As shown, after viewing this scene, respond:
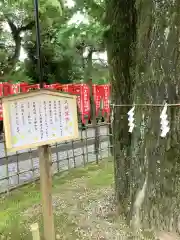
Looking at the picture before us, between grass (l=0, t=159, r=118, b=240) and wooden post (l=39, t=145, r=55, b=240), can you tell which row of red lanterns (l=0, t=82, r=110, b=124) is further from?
wooden post (l=39, t=145, r=55, b=240)

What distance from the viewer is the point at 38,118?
115 inches

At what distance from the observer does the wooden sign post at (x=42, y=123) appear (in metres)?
2.79

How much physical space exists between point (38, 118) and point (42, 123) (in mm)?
59

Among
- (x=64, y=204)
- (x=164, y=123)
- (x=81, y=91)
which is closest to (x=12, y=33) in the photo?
(x=81, y=91)

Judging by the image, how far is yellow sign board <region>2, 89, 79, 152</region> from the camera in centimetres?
278

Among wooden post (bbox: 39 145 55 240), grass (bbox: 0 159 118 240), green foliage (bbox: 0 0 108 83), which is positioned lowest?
grass (bbox: 0 159 118 240)

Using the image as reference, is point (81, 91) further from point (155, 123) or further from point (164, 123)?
point (164, 123)

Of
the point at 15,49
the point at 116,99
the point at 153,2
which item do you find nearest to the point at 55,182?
the point at 116,99

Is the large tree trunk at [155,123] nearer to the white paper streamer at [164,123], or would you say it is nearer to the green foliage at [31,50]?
the white paper streamer at [164,123]

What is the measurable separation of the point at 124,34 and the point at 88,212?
7.24 feet

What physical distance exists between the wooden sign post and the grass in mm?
603

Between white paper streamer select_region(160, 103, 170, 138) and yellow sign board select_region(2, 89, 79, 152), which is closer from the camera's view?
yellow sign board select_region(2, 89, 79, 152)

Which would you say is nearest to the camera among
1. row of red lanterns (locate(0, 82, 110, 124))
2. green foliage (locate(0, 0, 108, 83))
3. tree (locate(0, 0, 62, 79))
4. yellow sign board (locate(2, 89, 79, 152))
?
yellow sign board (locate(2, 89, 79, 152))

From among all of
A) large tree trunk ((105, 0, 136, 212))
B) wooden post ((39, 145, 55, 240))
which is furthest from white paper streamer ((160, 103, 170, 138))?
wooden post ((39, 145, 55, 240))
